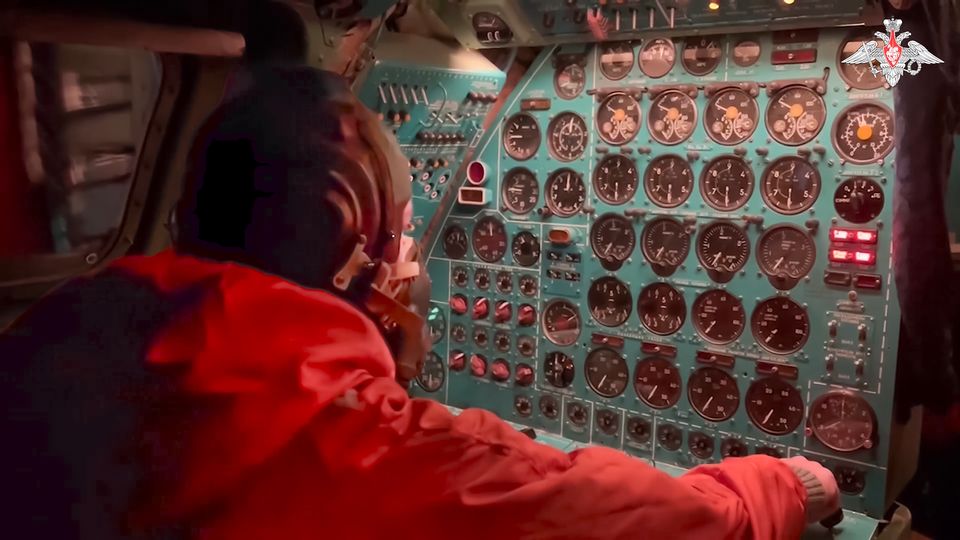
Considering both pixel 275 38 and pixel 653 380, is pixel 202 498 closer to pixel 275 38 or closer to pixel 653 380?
pixel 275 38

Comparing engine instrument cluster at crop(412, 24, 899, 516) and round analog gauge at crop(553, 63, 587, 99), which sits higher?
round analog gauge at crop(553, 63, 587, 99)

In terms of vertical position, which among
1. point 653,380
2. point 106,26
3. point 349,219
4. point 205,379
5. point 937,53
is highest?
point 937,53

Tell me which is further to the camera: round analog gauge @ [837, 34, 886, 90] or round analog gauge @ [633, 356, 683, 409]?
round analog gauge @ [633, 356, 683, 409]

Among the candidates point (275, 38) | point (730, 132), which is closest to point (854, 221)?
point (730, 132)

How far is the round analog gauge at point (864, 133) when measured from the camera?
129 inches

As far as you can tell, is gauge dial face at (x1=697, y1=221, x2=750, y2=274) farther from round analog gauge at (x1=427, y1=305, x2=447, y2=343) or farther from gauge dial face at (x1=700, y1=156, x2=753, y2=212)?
round analog gauge at (x1=427, y1=305, x2=447, y2=343)

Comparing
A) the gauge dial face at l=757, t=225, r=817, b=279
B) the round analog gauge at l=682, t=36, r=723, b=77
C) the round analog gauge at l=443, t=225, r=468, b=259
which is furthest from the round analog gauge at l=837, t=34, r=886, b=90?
the round analog gauge at l=443, t=225, r=468, b=259

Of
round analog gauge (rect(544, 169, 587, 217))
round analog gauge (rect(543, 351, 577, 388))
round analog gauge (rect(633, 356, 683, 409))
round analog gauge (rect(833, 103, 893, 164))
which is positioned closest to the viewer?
round analog gauge (rect(833, 103, 893, 164))

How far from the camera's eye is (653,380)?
402 centimetres

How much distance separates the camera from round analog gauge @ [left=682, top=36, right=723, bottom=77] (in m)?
3.71

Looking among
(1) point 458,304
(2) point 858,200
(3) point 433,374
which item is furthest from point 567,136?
(3) point 433,374

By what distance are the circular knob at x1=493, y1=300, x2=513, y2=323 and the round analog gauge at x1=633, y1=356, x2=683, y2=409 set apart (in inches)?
31.3

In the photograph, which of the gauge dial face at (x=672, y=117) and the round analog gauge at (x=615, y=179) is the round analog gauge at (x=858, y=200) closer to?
the gauge dial face at (x=672, y=117)

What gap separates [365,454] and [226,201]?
516 millimetres
